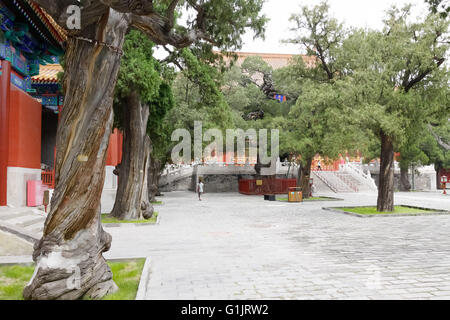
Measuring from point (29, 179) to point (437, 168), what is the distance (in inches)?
1498

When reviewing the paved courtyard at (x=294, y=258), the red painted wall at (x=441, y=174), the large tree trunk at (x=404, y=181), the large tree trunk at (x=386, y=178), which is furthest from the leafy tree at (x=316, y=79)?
the red painted wall at (x=441, y=174)

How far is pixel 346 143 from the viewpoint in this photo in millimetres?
18953

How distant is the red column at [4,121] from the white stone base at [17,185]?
5.5 inches

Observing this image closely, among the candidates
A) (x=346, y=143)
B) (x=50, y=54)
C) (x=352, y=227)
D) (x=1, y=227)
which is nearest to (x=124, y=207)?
(x=1, y=227)

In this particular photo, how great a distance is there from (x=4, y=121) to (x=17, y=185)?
2012mm

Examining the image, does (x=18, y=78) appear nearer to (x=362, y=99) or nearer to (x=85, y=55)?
(x=85, y=55)

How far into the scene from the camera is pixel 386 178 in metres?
14.9

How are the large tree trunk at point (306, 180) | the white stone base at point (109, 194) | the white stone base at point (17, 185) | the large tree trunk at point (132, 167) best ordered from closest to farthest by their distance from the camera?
the white stone base at point (17, 185), the large tree trunk at point (132, 167), the white stone base at point (109, 194), the large tree trunk at point (306, 180)

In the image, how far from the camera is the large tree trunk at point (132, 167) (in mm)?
12703

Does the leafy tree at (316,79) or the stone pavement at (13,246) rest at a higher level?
the leafy tree at (316,79)

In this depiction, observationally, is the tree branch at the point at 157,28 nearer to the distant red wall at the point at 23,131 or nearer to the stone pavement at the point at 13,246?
the stone pavement at the point at 13,246

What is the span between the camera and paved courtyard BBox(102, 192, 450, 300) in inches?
198

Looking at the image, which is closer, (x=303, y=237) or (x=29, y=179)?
(x=303, y=237)

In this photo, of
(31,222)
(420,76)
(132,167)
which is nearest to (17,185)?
(31,222)
